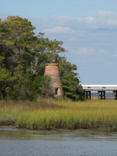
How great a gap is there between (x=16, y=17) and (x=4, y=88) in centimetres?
2659

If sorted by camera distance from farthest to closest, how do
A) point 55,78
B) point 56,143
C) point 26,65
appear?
point 26,65, point 55,78, point 56,143

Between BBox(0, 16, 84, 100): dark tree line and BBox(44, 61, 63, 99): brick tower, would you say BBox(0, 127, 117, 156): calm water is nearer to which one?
BBox(0, 16, 84, 100): dark tree line

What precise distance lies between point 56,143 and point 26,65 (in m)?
44.1

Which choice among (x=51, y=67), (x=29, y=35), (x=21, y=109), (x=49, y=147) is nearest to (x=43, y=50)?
(x=29, y=35)

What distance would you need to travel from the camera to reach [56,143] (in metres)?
19.4

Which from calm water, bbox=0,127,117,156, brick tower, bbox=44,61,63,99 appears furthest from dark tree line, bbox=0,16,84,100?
calm water, bbox=0,127,117,156

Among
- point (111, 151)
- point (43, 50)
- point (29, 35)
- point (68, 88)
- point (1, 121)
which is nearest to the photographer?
point (111, 151)

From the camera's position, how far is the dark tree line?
46188mm

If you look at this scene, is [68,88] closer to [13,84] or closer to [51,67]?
[51,67]

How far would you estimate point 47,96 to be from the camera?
5247cm

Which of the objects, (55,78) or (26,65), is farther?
(26,65)

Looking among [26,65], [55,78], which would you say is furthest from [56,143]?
[26,65]

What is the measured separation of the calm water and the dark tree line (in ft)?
71.7

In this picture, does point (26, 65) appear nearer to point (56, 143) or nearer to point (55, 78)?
point (55, 78)
